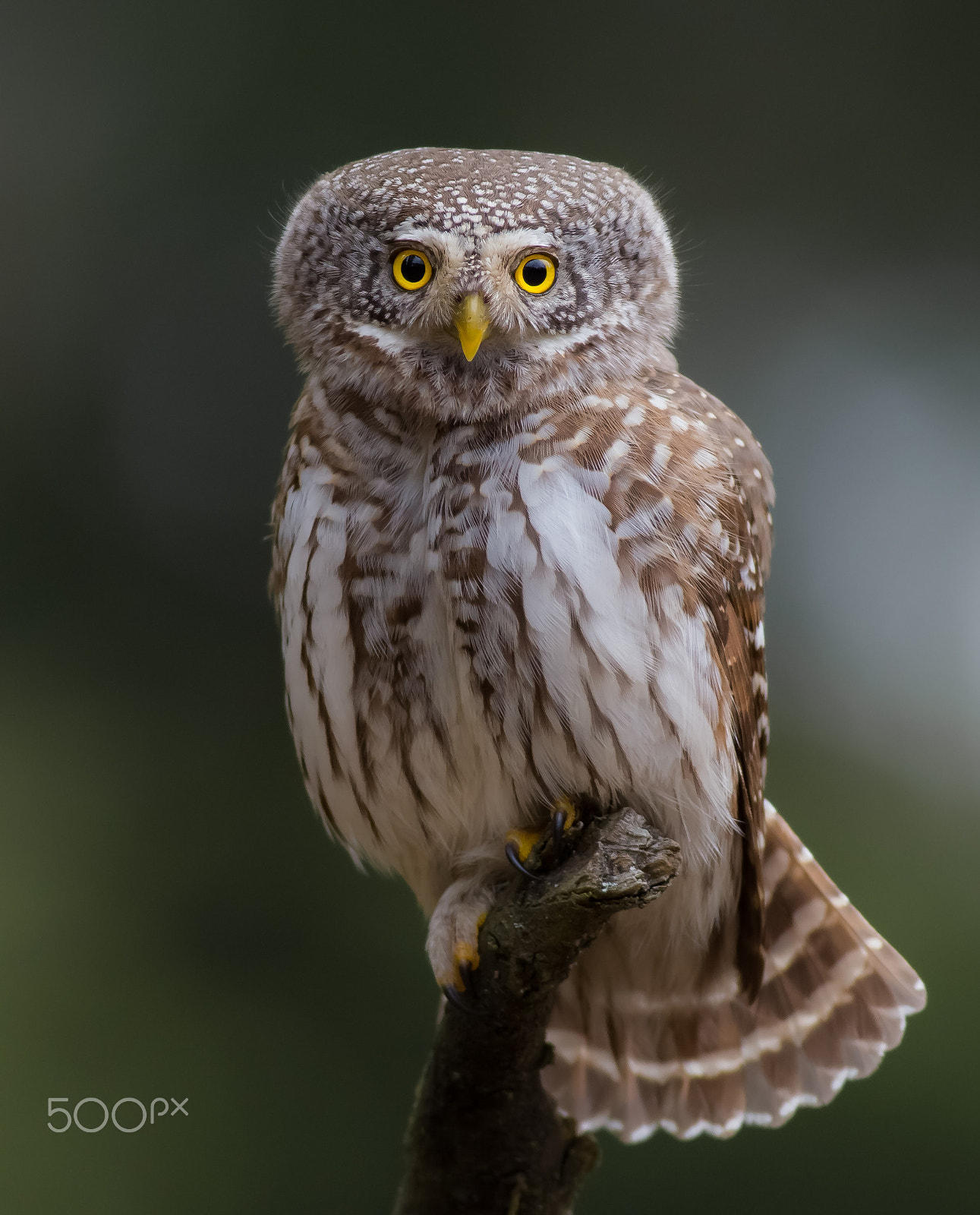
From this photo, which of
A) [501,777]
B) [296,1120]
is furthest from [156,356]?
[501,777]

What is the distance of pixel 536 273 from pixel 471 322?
0.22 m

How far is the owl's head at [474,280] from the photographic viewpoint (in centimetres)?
223

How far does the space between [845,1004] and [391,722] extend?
49.6 inches

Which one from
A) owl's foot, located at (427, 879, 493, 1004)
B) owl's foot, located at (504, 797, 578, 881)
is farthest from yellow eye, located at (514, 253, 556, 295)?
owl's foot, located at (427, 879, 493, 1004)

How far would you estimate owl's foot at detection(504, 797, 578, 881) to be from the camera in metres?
2.31

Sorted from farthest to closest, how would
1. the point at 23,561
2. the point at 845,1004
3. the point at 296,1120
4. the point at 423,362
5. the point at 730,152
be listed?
the point at 730,152, the point at 23,561, the point at 296,1120, the point at 845,1004, the point at 423,362

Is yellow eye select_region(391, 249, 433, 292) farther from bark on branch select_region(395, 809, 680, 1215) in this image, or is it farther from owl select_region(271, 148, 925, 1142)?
bark on branch select_region(395, 809, 680, 1215)

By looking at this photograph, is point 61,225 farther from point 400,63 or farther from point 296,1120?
point 296,1120

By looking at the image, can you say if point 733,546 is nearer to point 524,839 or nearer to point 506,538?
point 506,538

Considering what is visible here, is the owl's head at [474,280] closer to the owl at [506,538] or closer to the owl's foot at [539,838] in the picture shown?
the owl at [506,538]

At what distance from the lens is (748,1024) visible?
2.93 metres

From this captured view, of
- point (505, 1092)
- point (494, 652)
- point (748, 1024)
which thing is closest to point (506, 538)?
point (494, 652)

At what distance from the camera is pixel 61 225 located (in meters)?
5.09

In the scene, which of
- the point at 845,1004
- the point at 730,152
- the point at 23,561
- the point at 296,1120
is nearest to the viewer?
the point at 845,1004
